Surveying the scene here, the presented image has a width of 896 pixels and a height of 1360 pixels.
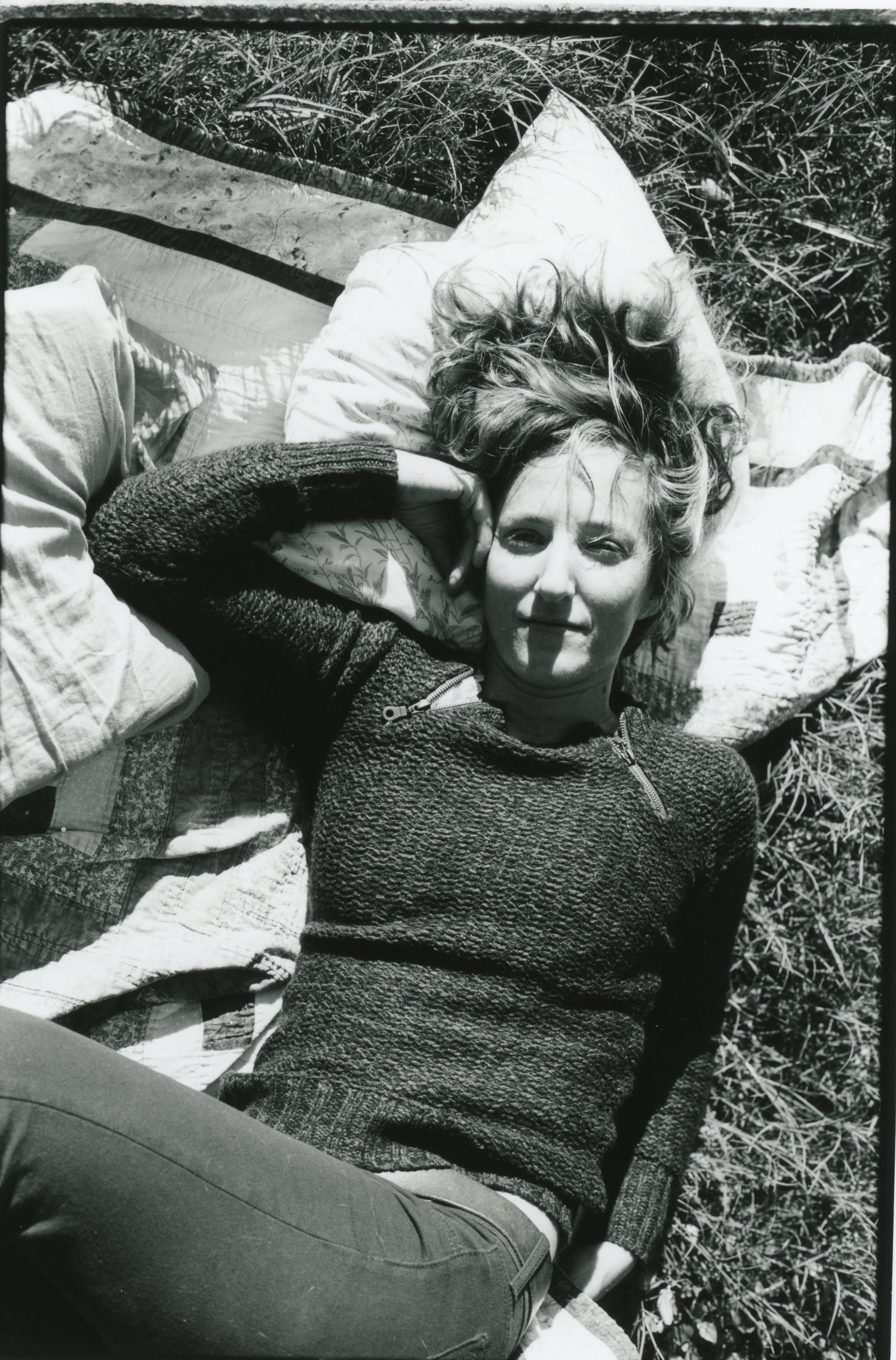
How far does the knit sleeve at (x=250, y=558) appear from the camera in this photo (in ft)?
5.52

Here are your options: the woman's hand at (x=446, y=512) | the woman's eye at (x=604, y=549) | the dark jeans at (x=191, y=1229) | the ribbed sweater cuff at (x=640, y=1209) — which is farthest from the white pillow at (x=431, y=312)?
the ribbed sweater cuff at (x=640, y=1209)

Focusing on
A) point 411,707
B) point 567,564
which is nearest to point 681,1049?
point 411,707

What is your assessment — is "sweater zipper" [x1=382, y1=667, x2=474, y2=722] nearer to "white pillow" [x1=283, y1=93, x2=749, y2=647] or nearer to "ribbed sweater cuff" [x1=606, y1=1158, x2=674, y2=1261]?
"white pillow" [x1=283, y1=93, x2=749, y2=647]

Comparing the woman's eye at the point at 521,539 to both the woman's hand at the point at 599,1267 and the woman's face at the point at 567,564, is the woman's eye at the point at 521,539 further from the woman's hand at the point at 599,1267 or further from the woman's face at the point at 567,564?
the woman's hand at the point at 599,1267

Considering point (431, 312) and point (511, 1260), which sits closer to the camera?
point (511, 1260)

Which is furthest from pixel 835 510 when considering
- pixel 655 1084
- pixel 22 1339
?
pixel 22 1339

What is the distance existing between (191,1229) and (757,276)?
6.40 ft

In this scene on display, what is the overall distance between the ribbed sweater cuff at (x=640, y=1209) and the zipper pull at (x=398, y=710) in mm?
883

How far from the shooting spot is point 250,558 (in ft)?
5.68

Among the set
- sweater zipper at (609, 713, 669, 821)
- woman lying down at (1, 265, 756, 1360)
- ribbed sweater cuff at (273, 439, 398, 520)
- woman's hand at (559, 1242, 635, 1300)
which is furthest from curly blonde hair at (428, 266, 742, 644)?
woman's hand at (559, 1242, 635, 1300)

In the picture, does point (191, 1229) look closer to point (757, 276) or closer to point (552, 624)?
point (552, 624)

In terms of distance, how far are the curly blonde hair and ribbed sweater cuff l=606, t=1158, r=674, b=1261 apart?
101 cm

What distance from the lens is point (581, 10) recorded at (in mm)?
1895

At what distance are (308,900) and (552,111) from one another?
148 cm
